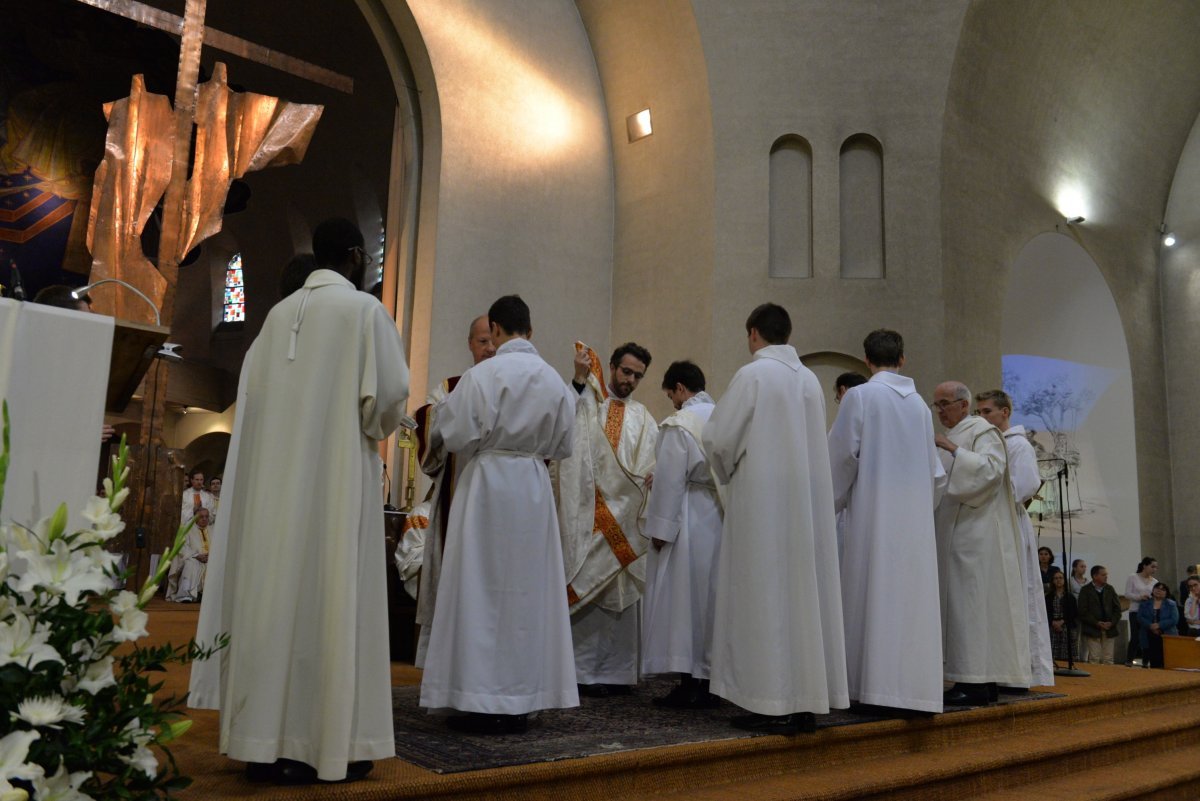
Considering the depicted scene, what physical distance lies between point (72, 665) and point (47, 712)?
107 mm

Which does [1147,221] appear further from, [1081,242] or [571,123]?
[571,123]

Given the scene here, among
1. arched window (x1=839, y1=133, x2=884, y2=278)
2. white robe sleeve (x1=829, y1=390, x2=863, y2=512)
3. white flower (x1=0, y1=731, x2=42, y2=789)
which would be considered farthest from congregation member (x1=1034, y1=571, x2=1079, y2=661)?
white flower (x1=0, y1=731, x2=42, y2=789)

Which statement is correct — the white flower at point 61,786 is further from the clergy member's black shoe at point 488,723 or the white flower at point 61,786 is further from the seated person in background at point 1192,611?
the seated person in background at point 1192,611

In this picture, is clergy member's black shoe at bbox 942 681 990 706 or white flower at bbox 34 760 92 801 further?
clergy member's black shoe at bbox 942 681 990 706

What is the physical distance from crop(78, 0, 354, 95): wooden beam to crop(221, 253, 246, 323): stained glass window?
10886 mm

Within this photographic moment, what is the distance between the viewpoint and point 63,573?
170cm

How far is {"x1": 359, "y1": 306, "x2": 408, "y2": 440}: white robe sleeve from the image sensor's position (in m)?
3.02

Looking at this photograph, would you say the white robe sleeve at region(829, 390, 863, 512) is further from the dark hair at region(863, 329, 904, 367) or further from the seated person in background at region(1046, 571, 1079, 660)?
the seated person in background at region(1046, 571, 1079, 660)

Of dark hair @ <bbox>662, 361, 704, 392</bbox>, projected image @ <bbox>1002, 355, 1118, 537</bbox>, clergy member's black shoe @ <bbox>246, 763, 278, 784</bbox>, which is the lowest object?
clergy member's black shoe @ <bbox>246, 763, 278, 784</bbox>

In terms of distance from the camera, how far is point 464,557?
12.5 ft

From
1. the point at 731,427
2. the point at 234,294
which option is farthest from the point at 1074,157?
the point at 234,294

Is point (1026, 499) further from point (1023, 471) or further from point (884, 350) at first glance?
point (884, 350)

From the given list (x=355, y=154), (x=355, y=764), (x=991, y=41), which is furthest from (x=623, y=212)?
(x=355, y=764)

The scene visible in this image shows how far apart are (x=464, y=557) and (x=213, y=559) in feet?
2.91
